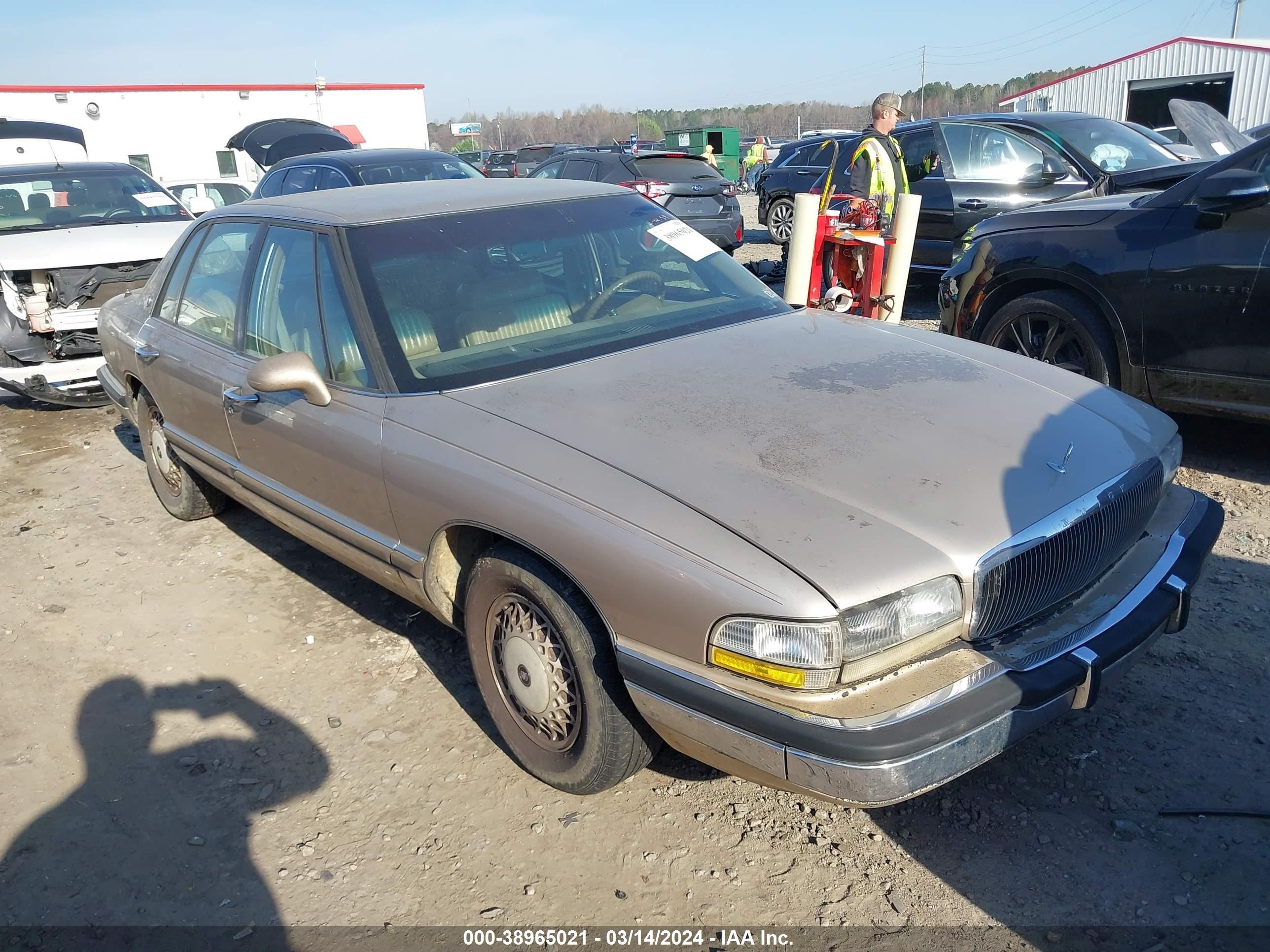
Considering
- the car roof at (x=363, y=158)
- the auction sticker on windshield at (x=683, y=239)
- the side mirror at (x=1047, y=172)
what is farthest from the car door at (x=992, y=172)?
the auction sticker on windshield at (x=683, y=239)

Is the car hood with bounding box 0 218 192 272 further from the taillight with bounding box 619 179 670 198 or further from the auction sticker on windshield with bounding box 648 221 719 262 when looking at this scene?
the taillight with bounding box 619 179 670 198

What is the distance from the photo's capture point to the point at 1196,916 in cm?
232

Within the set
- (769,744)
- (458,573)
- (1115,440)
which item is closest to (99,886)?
(458,573)

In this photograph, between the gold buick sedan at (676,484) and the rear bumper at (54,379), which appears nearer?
the gold buick sedan at (676,484)

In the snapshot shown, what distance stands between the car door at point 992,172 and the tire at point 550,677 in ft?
22.4

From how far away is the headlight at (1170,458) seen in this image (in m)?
2.98

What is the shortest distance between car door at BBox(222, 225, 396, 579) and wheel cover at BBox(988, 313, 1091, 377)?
340 cm

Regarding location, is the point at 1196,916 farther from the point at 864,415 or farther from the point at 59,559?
the point at 59,559

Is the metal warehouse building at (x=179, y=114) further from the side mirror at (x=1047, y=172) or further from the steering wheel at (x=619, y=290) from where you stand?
the steering wheel at (x=619, y=290)

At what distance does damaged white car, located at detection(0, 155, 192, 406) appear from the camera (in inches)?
278

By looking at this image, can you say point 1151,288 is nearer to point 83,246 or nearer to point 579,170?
point 83,246

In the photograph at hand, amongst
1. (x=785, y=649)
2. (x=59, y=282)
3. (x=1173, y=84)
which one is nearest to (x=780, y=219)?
(x=59, y=282)

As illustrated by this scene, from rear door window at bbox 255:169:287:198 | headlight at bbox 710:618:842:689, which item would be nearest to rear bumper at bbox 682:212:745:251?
rear door window at bbox 255:169:287:198

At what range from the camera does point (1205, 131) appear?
24.2 ft
